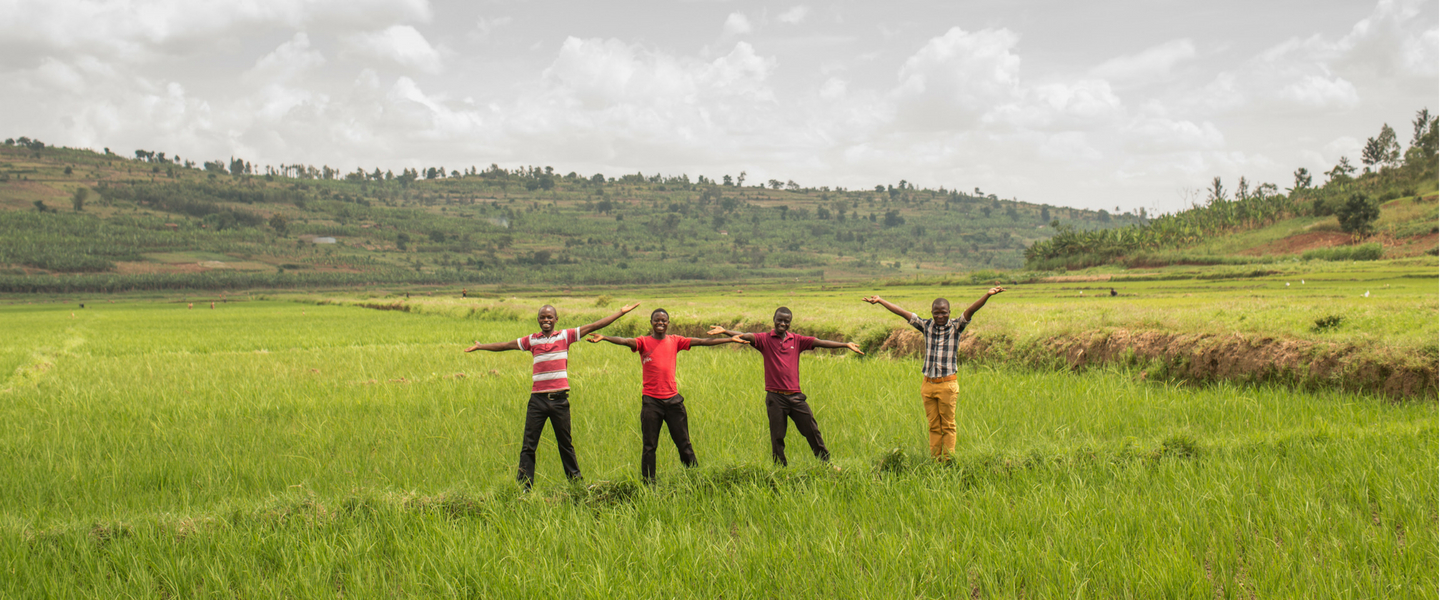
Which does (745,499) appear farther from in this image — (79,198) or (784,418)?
(79,198)

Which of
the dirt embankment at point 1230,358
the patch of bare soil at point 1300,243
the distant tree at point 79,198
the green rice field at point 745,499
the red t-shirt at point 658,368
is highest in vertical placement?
the distant tree at point 79,198

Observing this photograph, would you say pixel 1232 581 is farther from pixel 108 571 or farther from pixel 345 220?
Result: pixel 345 220

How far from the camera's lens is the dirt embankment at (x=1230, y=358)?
28.1 ft

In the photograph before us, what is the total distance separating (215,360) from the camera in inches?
650

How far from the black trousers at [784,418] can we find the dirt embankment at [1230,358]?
6.61 m

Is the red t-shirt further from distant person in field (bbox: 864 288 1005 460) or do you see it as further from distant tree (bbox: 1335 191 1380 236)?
distant tree (bbox: 1335 191 1380 236)

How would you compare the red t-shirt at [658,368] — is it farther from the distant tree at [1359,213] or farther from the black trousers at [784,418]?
the distant tree at [1359,213]

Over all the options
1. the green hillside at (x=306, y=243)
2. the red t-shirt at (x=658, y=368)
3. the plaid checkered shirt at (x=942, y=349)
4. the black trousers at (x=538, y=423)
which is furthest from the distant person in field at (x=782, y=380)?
the green hillside at (x=306, y=243)

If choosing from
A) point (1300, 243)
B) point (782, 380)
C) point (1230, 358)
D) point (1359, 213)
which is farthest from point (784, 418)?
point (1300, 243)

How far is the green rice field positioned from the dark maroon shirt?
675 mm

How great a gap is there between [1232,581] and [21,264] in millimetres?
136592

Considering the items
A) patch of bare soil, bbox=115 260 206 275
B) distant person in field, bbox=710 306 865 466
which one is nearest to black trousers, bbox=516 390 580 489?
distant person in field, bbox=710 306 865 466

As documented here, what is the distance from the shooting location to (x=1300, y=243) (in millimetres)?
56719

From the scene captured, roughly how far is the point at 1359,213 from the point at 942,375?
61658 mm
